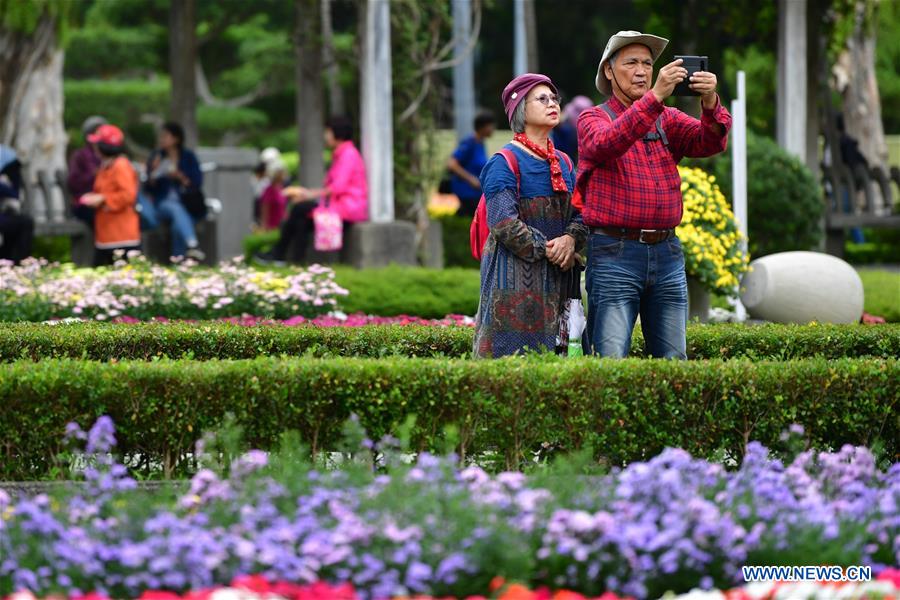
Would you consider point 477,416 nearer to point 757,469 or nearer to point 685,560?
point 757,469

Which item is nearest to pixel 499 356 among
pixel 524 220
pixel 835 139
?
pixel 524 220

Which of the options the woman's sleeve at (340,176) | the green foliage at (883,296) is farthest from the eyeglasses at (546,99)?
the woman's sleeve at (340,176)

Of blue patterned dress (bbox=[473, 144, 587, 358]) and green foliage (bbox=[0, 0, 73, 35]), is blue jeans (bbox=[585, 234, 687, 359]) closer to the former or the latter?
blue patterned dress (bbox=[473, 144, 587, 358])

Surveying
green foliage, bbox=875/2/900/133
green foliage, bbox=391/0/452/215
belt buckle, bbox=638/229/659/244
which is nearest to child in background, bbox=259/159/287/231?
green foliage, bbox=391/0/452/215

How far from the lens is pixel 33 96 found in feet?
69.6

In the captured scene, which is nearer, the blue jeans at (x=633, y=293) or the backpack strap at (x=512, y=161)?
the blue jeans at (x=633, y=293)

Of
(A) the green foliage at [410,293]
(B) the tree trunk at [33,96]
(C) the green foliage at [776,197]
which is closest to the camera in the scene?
(A) the green foliage at [410,293]

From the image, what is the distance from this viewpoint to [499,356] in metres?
6.60

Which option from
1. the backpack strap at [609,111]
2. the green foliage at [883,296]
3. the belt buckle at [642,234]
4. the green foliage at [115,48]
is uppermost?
the green foliage at [115,48]

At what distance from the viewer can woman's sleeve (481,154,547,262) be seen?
6383mm

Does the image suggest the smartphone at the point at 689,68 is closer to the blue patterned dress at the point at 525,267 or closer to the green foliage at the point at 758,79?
the blue patterned dress at the point at 525,267

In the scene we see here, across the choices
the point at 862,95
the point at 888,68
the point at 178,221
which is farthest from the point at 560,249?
the point at 888,68

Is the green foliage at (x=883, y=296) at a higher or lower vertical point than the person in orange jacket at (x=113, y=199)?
lower

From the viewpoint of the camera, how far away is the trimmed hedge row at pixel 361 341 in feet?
24.7
